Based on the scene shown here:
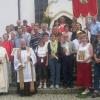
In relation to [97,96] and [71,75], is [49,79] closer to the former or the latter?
[71,75]

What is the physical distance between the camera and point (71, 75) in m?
15.7

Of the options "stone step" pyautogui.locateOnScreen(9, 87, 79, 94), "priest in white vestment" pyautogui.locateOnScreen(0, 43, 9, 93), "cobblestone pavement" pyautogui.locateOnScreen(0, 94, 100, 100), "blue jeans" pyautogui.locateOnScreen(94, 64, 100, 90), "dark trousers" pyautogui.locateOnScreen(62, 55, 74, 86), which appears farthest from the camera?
"priest in white vestment" pyautogui.locateOnScreen(0, 43, 9, 93)

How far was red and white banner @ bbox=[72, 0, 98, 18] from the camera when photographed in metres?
17.9

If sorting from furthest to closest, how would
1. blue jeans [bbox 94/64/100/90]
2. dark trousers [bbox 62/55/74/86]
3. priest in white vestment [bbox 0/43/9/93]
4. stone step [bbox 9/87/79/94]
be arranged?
priest in white vestment [bbox 0/43/9/93]
stone step [bbox 9/87/79/94]
dark trousers [bbox 62/55/74/86]
blue jeans [bbox 94/64/100/90]

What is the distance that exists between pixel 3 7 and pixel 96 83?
8.28 metres

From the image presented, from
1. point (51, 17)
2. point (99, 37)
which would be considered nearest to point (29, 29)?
point (99, 37)

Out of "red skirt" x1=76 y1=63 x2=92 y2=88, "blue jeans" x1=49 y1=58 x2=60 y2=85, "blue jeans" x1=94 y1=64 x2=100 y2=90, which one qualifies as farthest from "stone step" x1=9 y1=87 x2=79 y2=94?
"blue jeans" x1=94 y1=64 x2=100 y2=90

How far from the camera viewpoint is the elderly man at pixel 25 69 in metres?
15.6

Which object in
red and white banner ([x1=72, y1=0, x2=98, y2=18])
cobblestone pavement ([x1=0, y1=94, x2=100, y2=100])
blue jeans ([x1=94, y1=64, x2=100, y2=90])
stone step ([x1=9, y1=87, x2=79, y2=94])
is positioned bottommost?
cobblestone pavement ([x1=0, y1=94, x2=100, y2=100])

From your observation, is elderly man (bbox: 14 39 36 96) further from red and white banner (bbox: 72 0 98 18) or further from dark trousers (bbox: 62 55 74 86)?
red and white banner (bbox: 72 0 98 18)

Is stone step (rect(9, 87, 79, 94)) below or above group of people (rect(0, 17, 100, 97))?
below

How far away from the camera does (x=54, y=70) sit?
1569 cm

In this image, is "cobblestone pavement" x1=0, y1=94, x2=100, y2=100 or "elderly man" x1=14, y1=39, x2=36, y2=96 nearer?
"cobblestone pavement" x1=0, y1=94, x2=100, y2=100

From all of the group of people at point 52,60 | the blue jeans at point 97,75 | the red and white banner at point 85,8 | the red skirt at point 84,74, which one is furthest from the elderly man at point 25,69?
the red and white banner at point 85,8
